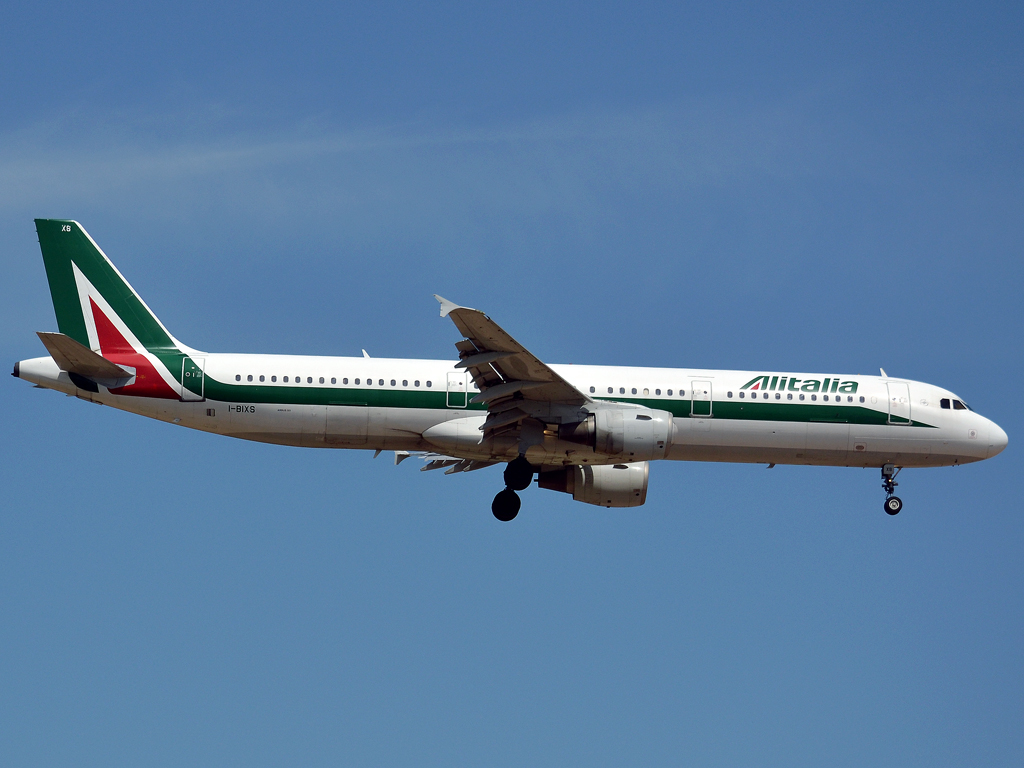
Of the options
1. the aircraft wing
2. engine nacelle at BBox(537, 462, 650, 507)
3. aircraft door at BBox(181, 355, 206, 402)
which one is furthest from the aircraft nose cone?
aircraft door at BBox(181, 355, 206, 402)

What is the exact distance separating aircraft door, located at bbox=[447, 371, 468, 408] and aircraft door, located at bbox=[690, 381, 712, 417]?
20.0ft

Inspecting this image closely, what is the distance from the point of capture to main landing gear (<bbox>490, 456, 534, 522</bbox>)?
3016cm

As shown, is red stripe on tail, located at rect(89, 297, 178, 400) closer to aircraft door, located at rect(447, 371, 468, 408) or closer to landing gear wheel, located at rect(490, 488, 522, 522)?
aircraft door, located at rect(447, 371, 468, 408)

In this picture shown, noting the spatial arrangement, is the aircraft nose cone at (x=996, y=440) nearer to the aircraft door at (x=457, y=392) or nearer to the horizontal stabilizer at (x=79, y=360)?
the aircraft door at (x=457, y=392)

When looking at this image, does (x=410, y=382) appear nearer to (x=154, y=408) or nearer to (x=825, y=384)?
(x=154, y=408)

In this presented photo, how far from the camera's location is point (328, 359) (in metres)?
30.8

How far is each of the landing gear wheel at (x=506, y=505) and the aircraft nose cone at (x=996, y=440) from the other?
44.7 ft

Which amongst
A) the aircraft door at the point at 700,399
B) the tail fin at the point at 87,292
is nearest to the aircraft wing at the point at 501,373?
the aircraft door at the point at 700,399

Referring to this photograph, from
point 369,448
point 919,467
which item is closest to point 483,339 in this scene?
point 369,448

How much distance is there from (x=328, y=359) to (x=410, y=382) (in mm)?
2358

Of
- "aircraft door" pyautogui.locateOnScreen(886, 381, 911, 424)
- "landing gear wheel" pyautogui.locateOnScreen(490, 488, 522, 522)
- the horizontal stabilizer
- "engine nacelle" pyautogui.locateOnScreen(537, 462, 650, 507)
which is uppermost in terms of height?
"aircraft door" pyautogui.locateOnScreen(886, 381, 911, 424)

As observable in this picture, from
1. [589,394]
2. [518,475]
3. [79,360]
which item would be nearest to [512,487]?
[518,475]

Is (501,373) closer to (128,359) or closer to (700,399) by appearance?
(700,399)

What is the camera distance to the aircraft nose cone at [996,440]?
1294 inches
